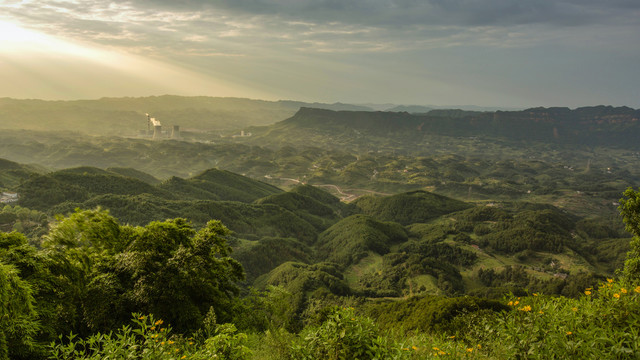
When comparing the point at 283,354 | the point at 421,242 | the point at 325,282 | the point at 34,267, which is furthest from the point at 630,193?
the point at 421,242

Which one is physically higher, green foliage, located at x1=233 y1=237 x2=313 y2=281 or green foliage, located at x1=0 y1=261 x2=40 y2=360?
green foliage, located at x1=0 y1=261 x2=40 y2=360

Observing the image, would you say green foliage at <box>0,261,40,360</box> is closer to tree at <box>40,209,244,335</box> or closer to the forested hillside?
the forested hillside

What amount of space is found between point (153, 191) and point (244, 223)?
54.7 metres

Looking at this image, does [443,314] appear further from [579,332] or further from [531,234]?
[531,234]

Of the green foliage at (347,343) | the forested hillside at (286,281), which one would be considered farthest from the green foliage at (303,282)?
the green foliage at (347,343)

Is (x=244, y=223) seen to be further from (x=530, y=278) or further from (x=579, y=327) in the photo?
(x=579, y=327)

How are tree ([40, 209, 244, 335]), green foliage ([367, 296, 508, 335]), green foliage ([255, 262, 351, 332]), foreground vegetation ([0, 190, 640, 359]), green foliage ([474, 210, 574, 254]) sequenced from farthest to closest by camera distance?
green foliage ([474, 210, 574, 254]) < green foliage ([255, 262, 351, 332]) < green foliage ([367, 296, 508, 335]) < tree ([40, 209, 244, 335]) < foreground vegetation ([0, 190, 640, 359])

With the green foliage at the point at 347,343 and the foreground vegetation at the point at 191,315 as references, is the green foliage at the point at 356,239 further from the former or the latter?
the green foliage at the point at 347,343

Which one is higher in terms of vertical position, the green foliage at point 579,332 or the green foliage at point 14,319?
the green foliage at point 579,332

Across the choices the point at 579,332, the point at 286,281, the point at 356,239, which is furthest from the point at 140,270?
the point at 356,239

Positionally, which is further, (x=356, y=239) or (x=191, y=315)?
(x=356, y=239)

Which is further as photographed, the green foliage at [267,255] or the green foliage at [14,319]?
the green foliage at [267,255]

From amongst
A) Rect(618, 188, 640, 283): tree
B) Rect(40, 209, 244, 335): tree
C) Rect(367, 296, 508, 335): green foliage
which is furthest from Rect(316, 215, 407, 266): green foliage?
Rect(40, 209, 244, 335): tree

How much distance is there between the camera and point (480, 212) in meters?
182
